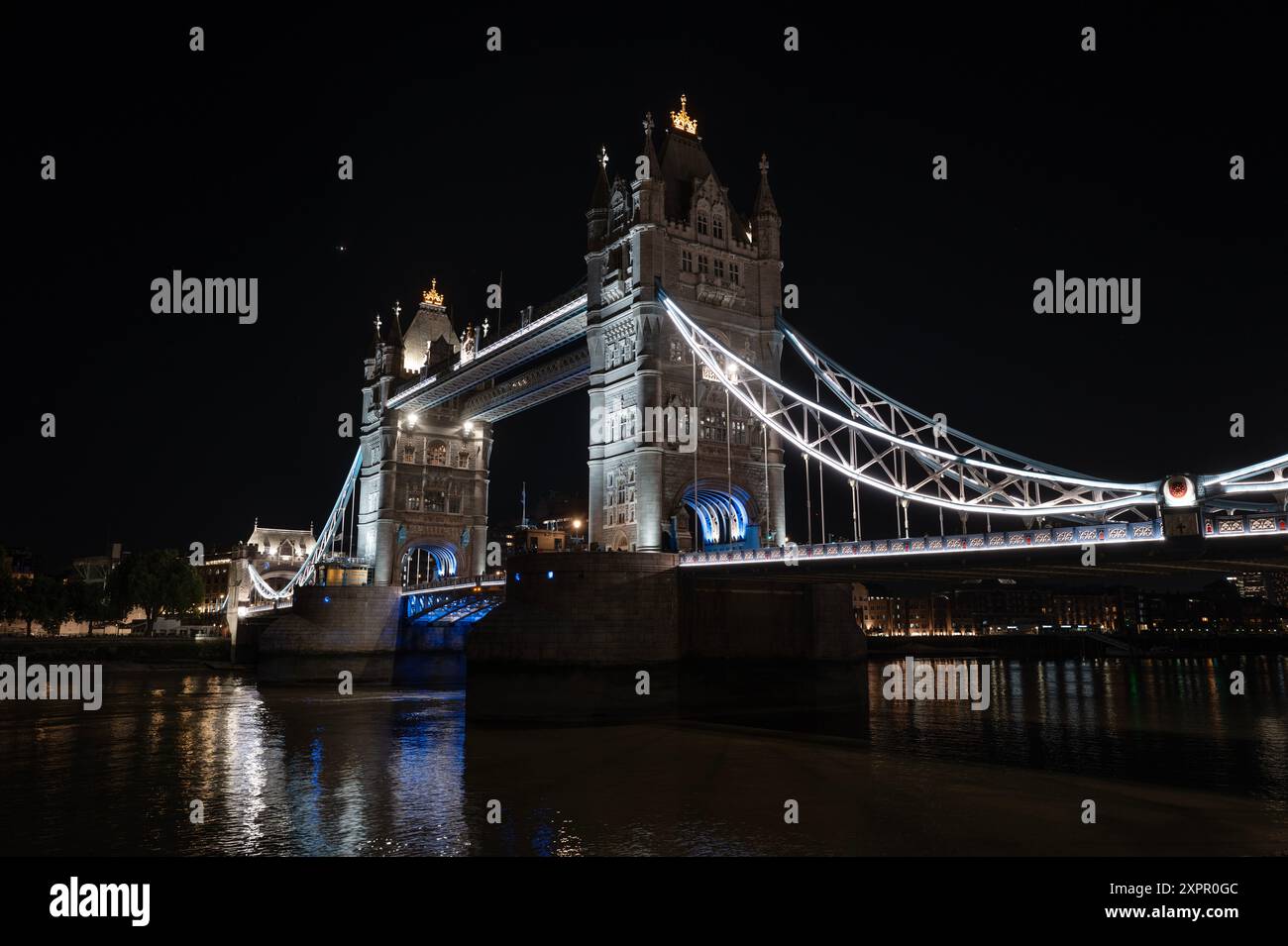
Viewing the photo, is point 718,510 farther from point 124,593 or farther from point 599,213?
Result: point 124,593

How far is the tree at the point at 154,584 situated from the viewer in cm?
9875

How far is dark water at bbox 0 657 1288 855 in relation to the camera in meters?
17.2

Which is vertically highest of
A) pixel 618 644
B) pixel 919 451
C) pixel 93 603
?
pixel 919 451

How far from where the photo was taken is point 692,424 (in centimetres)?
4197

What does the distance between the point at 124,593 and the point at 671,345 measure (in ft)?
262

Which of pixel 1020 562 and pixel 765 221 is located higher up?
pixel 765 221

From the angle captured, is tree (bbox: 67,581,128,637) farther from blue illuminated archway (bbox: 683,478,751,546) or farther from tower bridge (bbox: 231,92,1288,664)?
blue illuminated archway (bbox: 683,478,751,546)

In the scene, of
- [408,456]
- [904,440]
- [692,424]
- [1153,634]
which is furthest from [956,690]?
[1153,634]

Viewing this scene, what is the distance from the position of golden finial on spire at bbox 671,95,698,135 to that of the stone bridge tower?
131cm

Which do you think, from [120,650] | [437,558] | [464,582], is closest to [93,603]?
[120,650]

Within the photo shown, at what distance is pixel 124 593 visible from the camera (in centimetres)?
9950

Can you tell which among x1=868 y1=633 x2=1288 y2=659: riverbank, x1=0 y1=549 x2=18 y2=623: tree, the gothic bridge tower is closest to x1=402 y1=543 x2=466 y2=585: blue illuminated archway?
the gothic bridge tower

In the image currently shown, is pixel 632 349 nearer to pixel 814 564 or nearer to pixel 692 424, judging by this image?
pixel 692 424
